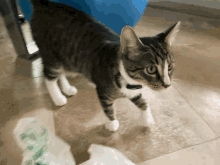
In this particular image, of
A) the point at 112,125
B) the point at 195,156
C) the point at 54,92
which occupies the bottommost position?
the point at 195,156

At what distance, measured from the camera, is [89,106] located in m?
1.06

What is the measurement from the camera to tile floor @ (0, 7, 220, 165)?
831 mm

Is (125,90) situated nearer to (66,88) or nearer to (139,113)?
(139,113)

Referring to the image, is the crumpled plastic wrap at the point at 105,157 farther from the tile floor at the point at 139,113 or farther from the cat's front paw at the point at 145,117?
the cat's front paw at the point at 145,117

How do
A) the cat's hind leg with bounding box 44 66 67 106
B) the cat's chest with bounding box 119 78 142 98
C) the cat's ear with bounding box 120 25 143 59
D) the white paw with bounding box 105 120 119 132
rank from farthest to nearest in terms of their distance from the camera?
1. the cat's hind leg with bounding box 44 66 67 106
2. the white paw with bounding box 105 120 119 132
3. the cat's chest with bounding box 119 78 142 98
4. the cat's ear with bounding box 120 25 143 59

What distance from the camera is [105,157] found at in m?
0.76

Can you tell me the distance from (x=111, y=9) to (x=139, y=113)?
0.70 m

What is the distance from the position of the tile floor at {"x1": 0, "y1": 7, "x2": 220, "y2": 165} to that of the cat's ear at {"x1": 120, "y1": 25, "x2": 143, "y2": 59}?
324 millimetres

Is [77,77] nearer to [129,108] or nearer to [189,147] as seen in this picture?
[129,108]

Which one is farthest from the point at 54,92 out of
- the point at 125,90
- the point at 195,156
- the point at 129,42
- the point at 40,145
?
the point at 195,156

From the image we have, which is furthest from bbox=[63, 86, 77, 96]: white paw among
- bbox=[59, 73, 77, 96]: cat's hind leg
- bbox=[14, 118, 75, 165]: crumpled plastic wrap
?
bbox=[14, 118, 75, 165]: crumpled plastic wrap

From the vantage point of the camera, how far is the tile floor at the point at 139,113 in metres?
0.83

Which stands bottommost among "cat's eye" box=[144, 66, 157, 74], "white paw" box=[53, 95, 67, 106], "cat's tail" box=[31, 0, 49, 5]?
"white paw" box=[53, 95, 67, 106]

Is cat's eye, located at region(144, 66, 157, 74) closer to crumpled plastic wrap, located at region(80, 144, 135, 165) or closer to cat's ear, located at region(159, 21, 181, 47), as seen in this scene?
cat's ear, located at region(159, 21, 181, 47)
